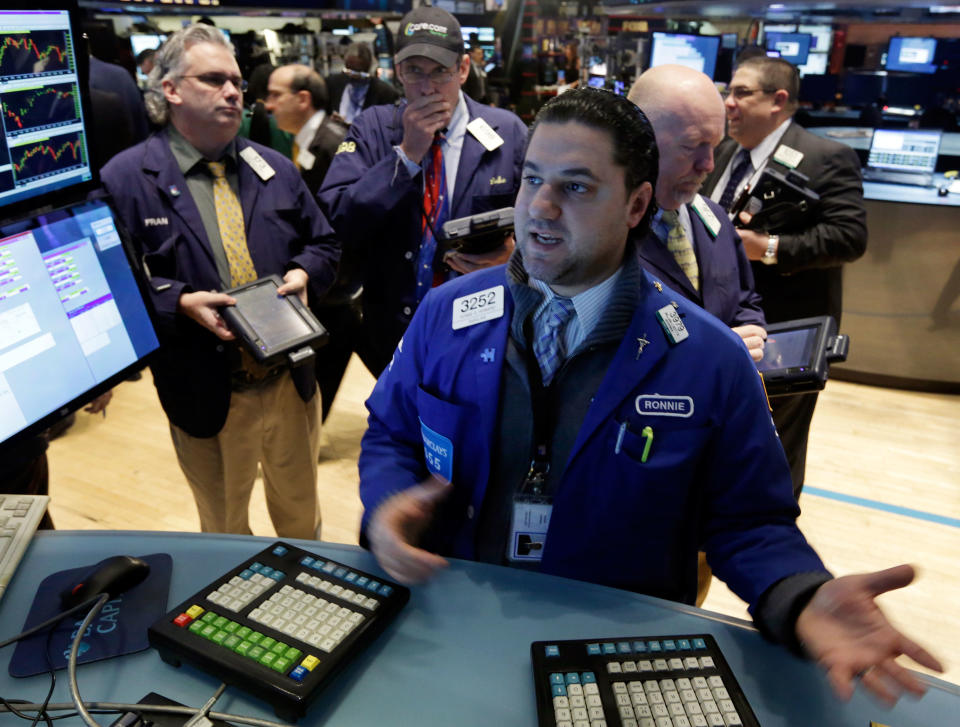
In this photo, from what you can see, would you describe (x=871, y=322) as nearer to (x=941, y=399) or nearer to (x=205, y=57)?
(x=941, y=399)

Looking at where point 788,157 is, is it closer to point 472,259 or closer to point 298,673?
point 472,259

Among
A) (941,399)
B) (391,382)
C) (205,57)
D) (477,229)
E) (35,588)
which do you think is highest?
(205,57)

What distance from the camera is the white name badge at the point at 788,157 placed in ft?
8.45

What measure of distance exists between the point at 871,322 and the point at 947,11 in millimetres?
3752

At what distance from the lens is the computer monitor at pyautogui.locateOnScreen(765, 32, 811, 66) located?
22.2ft

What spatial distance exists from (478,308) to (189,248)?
1.18 meters

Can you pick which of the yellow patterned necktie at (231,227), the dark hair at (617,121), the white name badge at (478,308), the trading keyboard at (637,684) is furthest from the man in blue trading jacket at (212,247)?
the trading keyboard at (637,684)

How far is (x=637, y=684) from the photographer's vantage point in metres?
0.91

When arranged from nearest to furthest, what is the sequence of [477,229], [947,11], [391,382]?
1. [391,382]
2. [477,229]
3. [947,11]

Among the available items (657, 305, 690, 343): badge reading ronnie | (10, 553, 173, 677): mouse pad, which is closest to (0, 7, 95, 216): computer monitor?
(10, 553, 173, 677): mouse pad

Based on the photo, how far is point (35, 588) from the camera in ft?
3.72

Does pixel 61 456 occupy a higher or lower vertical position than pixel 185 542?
lower

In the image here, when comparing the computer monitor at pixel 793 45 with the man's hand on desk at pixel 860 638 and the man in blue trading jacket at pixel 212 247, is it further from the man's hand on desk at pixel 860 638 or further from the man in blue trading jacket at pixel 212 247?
the man's hand on desk at pixel 860 638

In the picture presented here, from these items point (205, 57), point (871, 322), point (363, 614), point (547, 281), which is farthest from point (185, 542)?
point (871, 322)
